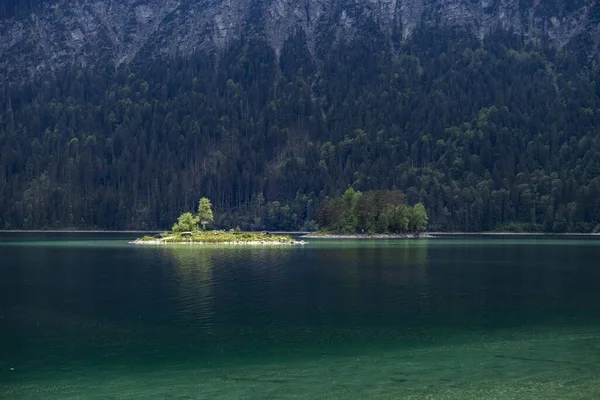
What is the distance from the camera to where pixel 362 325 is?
6234 centimetres

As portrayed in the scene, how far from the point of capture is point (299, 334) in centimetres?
5841

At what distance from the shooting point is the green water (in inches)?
1671

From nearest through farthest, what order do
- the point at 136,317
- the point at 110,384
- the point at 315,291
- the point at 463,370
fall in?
the point at 110,384 < the point at 463,370 < the point at 136,317 < the point at 315,291

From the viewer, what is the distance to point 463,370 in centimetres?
4609

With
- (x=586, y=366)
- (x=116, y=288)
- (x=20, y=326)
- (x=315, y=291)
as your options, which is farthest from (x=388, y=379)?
(x=116, y=288)

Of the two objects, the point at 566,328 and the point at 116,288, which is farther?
the point at 116,288

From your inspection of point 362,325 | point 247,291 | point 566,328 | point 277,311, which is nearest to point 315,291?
point 247,291

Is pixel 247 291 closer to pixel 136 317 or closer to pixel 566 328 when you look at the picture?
pixel 136 317

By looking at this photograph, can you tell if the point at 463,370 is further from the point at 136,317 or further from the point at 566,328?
the point at 136,317

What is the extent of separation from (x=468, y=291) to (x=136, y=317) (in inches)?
1586

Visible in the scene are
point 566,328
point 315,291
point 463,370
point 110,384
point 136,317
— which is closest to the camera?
point 110,384

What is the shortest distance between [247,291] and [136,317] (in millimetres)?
21736

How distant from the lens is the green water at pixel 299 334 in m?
42.4

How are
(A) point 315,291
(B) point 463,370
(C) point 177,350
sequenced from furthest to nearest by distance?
(A) point 315,291, (C) point 177,350, (B) point 463,370
